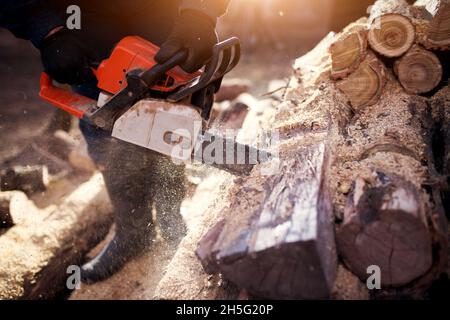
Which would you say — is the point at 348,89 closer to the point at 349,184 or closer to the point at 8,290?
the point at 349,184

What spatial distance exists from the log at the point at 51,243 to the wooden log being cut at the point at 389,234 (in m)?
1.97

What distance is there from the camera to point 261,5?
287 inches

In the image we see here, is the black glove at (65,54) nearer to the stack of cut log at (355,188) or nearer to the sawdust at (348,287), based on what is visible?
the stack of cut log at (355,188)

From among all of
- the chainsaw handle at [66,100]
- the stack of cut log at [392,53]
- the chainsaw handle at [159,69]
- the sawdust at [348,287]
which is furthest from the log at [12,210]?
the stack of cut log at [392,53]

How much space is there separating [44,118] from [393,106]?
14.4 ft

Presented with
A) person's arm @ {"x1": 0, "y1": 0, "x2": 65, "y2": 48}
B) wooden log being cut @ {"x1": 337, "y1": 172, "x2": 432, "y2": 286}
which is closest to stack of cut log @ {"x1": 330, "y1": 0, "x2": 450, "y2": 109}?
wooden log being cut @ {"x1": 337, "y1": 172, "x2": 432, "y2": 286}

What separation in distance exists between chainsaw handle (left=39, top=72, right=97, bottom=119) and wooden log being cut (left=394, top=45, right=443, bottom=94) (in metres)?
2.03

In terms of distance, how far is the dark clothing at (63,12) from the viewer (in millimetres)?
1916

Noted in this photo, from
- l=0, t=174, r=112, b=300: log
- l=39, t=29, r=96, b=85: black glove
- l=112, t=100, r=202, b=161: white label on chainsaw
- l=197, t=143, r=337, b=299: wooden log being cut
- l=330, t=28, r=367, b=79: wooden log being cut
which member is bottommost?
l=0, t=174, r=112, b=300: log

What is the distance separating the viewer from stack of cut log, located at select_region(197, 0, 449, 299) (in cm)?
113

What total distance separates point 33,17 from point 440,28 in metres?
2.51

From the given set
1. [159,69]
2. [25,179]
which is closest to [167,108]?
[159,69]

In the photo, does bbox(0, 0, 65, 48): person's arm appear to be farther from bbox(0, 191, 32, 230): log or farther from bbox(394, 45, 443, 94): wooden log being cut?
bbox(394, 45, 443, 94): wooden log being cut

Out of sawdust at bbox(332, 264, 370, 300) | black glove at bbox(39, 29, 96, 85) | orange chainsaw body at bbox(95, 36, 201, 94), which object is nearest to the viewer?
sawdust at bbox(332, 264, 370, 300)
